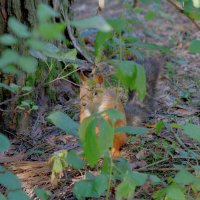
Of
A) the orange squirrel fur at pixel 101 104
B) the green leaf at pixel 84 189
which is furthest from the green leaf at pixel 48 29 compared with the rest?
the orange squirrel fur at pixel 101 104

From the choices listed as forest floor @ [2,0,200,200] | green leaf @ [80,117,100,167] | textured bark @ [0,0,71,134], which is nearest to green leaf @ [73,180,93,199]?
green leaf @ [80,117,100,167]

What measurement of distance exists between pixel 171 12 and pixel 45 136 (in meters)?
3.62

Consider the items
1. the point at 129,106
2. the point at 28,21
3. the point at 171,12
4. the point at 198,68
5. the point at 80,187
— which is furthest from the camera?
the point at 171,12

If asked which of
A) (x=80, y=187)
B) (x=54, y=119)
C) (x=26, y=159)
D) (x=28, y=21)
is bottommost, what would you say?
(x=26, y=159)

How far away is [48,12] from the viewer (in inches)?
32.0

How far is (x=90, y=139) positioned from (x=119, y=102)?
1280 millimetres

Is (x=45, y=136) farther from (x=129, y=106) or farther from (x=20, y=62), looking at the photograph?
(x=20, y=62)

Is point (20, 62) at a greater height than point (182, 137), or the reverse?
point (20, 62)

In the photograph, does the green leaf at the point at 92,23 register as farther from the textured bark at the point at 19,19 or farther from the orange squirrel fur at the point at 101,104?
the textured bark at the point at 19,19

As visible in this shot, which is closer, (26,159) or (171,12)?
(26,159)

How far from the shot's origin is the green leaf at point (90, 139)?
1243mm

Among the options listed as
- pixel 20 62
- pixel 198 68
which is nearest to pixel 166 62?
pixel 198 68

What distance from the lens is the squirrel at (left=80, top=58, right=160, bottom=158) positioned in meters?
2.49

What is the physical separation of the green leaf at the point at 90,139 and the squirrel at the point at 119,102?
94 centimetres
